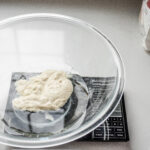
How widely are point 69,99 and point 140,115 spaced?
0.63 ft

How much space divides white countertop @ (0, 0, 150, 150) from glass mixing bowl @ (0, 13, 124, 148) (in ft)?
0.23

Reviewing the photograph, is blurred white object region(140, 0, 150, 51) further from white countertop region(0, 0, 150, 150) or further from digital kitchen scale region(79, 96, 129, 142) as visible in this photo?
digital kitchen scale region(79, 96, 129, 142)

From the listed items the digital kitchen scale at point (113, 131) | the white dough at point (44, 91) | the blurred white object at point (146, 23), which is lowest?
the digital kitchen scale at point (113, 131)

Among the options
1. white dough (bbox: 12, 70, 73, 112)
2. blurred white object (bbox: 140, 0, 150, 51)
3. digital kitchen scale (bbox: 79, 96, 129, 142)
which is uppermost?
blurred white object (bbox: 140, 0, 150, 51)

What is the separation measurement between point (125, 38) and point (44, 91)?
1.17 ft

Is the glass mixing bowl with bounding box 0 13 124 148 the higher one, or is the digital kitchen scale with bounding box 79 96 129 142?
the glass mixing bowl with bounding box 0 13 124 148

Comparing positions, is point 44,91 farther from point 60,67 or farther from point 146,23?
point 146,23

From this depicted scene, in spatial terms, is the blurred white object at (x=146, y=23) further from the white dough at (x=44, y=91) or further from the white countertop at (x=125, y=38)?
the white dough at (x=44, y=91)

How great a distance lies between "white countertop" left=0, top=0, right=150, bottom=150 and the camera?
0.65 meters

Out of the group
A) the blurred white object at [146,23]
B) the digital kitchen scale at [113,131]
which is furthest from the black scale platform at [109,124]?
the blurred white object at [146,23]

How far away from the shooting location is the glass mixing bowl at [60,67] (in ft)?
2.02

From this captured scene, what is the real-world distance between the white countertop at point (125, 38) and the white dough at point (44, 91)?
11 centimetres

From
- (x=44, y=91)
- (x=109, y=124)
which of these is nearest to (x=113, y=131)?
(x=109, y=124)

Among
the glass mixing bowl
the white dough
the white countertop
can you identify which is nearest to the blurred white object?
the white countertop
